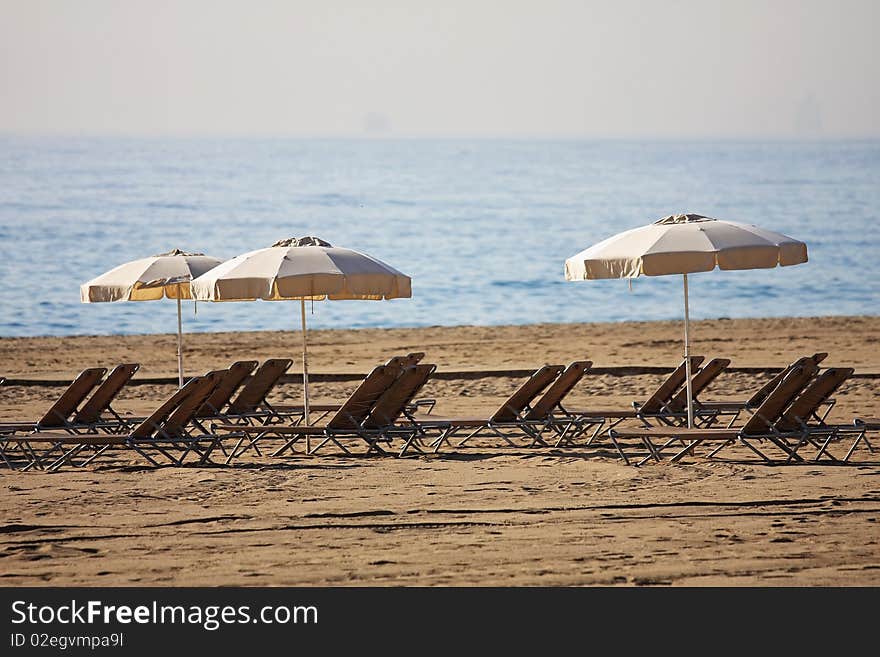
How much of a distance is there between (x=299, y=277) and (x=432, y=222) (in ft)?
190

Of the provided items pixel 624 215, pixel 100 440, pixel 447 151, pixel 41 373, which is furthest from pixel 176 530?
pixel 447 151

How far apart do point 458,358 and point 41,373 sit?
5.83 meters

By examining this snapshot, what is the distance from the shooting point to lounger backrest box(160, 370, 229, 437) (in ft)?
32.4

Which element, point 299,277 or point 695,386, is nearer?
point 299,277

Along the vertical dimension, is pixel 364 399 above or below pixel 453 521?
above

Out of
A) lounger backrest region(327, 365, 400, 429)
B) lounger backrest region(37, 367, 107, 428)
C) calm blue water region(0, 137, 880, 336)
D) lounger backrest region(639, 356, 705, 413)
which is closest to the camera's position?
lounger backrest region(327, 365, 400, 429)

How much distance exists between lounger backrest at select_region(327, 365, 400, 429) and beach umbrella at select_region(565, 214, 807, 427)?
1.63m

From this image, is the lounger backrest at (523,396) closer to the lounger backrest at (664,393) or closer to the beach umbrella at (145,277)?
the lounger backrest at (664,393)

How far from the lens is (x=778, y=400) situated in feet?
31.0

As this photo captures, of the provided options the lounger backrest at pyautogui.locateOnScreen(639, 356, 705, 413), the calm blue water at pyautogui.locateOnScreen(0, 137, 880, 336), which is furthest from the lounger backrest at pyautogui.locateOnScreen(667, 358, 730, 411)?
the calm blue water at pyautogui.locateOnScreen(0, 137, 880, 336)

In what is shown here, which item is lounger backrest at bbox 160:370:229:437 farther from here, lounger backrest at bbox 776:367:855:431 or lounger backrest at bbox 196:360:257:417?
lounger backrest at bbox 776:367:855:431

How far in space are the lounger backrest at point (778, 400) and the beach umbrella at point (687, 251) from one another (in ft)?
2.39

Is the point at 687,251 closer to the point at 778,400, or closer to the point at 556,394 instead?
the point at 778,400

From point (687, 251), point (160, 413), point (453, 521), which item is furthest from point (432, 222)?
point (453, 521)
